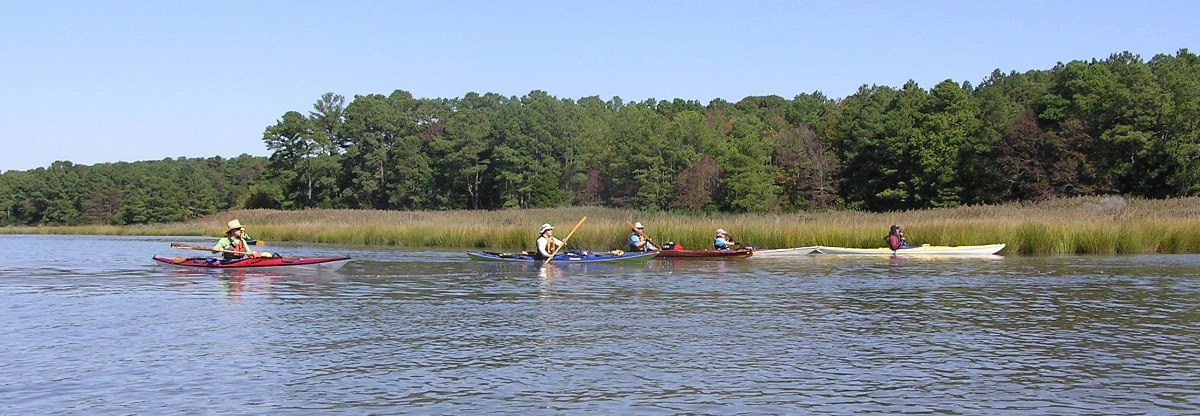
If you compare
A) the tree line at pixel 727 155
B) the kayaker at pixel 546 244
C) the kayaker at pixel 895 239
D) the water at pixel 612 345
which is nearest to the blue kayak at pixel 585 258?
the kayaker at pixel 546 244

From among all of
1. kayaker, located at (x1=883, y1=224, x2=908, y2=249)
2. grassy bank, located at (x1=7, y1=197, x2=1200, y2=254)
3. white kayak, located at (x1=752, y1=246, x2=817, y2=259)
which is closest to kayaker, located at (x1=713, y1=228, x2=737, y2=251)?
white kayak, located at (x1=752, y1=246, x2=817, y2=259)

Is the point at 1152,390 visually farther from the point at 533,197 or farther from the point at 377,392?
the point at 533,197

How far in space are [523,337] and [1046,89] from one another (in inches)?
1951

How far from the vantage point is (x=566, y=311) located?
15.1m

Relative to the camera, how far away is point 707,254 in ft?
86.5

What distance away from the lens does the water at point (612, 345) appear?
887 cm

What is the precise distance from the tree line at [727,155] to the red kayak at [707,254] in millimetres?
27754

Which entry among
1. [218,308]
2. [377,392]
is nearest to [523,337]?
[377,392]

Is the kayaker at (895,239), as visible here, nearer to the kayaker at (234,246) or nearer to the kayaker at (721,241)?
the kayaker at (721,241)

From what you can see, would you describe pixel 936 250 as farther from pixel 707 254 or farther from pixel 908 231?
pixel 707 254

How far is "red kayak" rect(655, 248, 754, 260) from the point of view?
26141mm

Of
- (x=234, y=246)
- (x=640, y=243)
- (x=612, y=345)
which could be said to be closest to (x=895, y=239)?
(x=640, y=243)

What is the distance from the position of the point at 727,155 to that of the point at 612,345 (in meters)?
50.5

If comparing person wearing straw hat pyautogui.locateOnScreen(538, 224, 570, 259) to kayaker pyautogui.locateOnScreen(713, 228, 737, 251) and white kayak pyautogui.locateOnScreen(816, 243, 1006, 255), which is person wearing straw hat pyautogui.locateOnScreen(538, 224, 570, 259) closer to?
kayaker pyautogui.locateOnScreen(713, 228, 737, 251)
